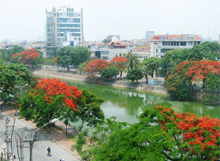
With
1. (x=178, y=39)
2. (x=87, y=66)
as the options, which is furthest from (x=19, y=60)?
(x=178, y=39)

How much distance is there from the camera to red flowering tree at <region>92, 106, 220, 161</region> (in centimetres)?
1039

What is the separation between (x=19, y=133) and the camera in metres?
8.83

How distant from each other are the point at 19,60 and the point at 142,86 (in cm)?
2612

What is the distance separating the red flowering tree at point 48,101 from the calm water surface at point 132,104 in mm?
5844

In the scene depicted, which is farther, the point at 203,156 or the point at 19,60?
the point at 19,60

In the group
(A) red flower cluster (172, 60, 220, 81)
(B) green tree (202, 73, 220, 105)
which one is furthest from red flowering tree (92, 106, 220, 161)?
(A) red flower cluster (172, 60, 220, 81)

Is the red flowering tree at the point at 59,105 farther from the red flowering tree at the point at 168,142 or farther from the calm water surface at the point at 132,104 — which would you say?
the red flowering tree at the point at 168,142

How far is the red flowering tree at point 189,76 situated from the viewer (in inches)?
1067

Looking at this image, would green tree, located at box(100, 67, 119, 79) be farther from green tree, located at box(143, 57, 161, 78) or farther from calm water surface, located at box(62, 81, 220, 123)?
green tree, located at box(143, 57, 161, 78)

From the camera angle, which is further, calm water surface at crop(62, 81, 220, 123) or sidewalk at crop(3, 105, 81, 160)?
calm water surface at crop(62, 81, 220, 123)

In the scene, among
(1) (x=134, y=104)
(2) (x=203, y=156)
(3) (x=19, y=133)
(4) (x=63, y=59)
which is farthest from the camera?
(4) (x=63, y=59)

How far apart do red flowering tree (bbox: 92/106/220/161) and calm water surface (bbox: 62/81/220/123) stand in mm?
9751

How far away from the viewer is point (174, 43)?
41.8m

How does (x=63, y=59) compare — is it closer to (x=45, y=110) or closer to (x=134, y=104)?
(x=134, y=104)
